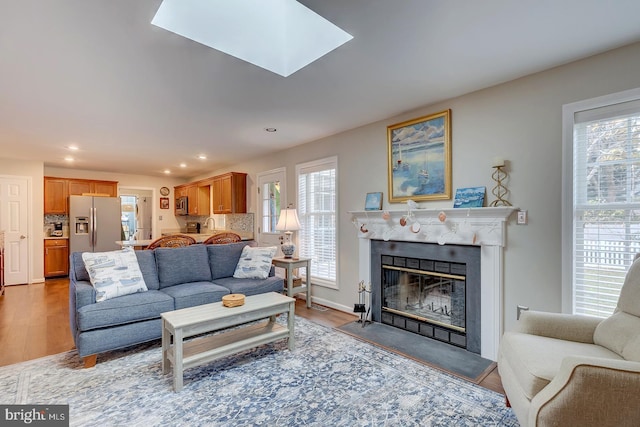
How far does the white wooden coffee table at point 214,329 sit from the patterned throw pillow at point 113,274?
0.74 metres

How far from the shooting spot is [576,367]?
1.26m

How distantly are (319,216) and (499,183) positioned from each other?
2.37 m

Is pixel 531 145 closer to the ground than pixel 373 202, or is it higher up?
higher up

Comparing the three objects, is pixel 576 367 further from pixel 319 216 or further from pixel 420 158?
pixel 319 216

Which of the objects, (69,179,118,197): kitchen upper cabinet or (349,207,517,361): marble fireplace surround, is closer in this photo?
(349,207,517,361): marble fireplace surround

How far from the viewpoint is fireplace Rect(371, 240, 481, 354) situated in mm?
2779

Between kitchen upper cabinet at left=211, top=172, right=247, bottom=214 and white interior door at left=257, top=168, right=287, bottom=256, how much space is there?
447 mm

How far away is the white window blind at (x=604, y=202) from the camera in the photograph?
2.05 m

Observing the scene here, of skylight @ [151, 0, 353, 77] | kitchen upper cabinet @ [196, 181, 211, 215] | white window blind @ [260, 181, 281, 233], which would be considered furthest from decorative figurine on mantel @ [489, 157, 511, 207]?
kitchen upper cabinet @ [196, 181, 211, 215]

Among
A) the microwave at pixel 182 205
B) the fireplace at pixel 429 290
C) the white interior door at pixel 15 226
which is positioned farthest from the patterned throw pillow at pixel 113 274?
the microwave at pixel 182 205

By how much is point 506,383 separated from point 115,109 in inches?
156

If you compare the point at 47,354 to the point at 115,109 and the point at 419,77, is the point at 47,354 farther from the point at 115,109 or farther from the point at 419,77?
the point at 419,77

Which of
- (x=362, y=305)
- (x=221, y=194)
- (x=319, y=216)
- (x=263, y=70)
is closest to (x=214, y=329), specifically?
(x=362, y=305)

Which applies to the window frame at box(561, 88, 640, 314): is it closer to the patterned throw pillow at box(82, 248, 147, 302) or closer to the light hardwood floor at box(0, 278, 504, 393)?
the light hardwood floor at box(0, 278, 504, 393)
